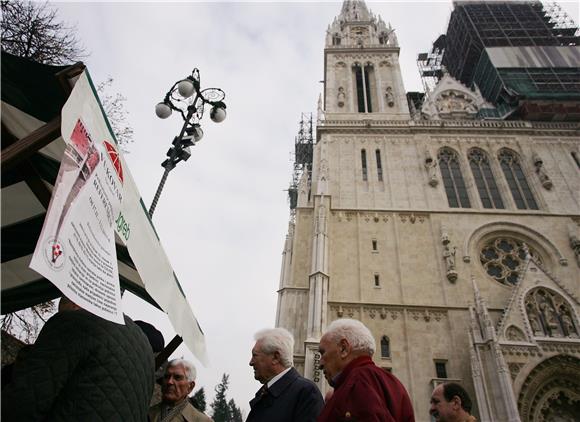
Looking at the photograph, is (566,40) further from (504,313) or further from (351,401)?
(351,401)

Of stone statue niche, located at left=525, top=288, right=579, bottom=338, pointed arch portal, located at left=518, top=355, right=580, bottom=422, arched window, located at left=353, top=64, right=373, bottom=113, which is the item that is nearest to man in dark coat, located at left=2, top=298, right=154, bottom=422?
pointed arch portal, located at left=518, top=355, right=580, bottom=422

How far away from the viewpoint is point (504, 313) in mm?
11633

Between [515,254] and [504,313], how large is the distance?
3882 mm

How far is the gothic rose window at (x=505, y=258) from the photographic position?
1391 cm

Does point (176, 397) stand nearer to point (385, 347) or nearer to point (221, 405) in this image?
point (385, 347)

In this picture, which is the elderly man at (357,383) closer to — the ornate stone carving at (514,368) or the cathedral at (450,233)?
the cathedral at (450,233)

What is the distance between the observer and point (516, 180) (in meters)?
17.0

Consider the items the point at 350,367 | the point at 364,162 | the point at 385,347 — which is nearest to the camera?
the point at 350,367

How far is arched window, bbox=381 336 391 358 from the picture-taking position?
38.7 feet

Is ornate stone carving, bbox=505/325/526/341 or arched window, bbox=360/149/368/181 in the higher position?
arched window, bbox=360/149/368/181

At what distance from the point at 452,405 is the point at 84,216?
3167mm

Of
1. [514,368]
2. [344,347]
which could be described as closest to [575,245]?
[514,368]

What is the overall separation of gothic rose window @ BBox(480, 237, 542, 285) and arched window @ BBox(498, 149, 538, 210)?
223 centimetres

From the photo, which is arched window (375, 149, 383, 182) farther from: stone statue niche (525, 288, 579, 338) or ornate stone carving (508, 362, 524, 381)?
ornate stone carving (508, 362, 524, 381)
